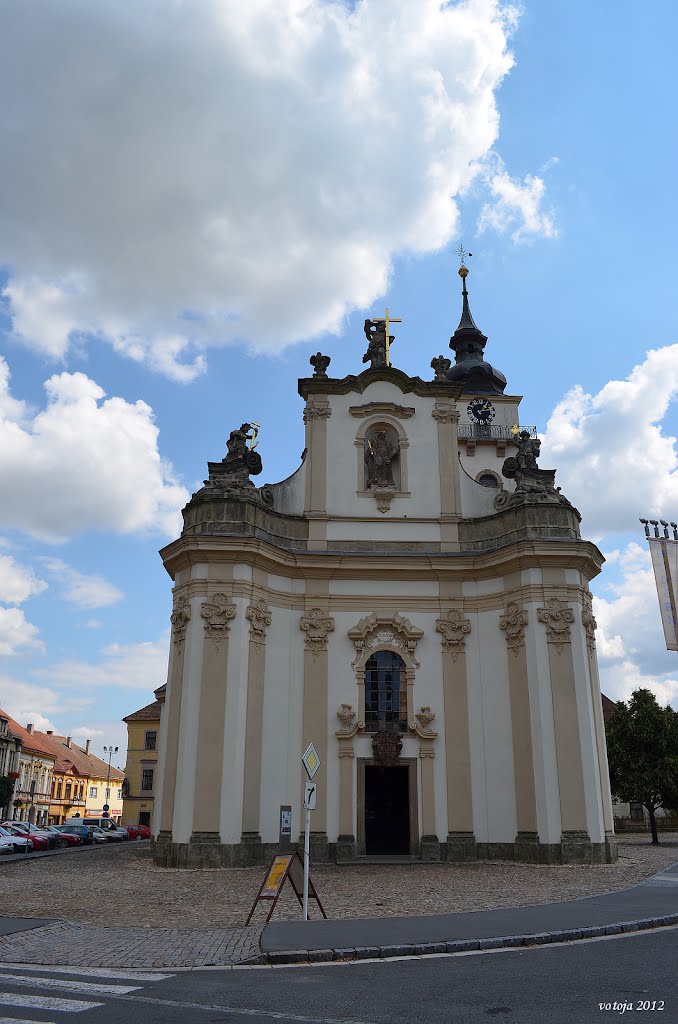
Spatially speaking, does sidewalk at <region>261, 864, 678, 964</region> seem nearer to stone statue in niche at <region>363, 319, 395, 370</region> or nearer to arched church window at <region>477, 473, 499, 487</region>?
stone statue in niche at <region>363, 319, 395, 370</region>

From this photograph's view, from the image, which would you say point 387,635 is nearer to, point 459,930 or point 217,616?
point 217,616

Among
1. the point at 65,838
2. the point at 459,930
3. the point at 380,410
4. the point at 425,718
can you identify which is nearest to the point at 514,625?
the point at 425,718

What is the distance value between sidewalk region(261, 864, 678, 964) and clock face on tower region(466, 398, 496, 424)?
90.4 feet

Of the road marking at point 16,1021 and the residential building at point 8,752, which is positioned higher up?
the residential building at point 8,752

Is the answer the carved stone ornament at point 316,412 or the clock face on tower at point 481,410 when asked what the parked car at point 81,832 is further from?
the clock face on tower at point 481,410

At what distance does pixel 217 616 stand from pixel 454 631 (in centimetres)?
735

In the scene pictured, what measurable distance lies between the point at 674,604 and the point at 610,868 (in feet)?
31.9

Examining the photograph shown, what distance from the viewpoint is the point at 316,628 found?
2631cm

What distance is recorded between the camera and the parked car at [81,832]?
41.4m

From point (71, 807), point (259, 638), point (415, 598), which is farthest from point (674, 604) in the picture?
point (71, 807)

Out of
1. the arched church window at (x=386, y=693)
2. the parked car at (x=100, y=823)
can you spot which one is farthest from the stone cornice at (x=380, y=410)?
the parked car at (x=100, y=823)

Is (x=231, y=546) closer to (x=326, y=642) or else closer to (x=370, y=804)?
(x=326, y=642)

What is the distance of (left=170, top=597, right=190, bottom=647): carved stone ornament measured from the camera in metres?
24.7

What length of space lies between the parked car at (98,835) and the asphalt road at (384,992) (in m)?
38.0
